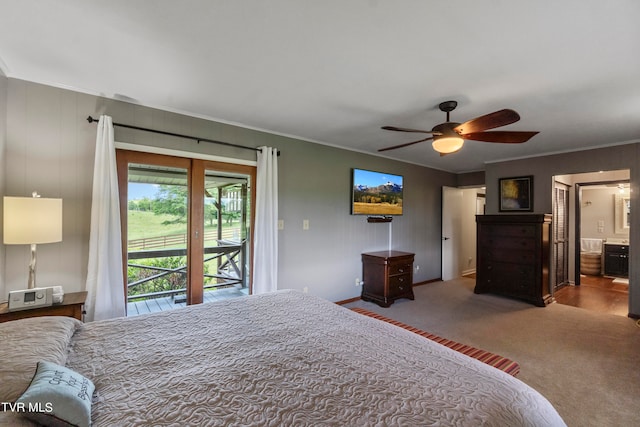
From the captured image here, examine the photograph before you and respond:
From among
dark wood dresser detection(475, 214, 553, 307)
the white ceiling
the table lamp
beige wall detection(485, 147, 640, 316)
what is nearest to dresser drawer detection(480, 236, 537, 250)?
dark wood dresser detection(475, 214, 553, 307)

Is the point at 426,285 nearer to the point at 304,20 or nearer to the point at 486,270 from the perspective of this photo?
the point at 486,270

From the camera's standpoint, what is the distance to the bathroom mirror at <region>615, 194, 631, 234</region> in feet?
20.2

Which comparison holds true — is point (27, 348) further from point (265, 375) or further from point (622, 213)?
point (622, 213)

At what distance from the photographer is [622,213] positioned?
Answer: 20.4 ft

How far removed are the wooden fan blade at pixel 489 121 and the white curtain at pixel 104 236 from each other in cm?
304

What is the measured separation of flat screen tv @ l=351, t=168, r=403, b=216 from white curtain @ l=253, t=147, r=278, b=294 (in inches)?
58.7

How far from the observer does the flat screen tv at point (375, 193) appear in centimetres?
448

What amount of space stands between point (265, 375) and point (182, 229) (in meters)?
2.33

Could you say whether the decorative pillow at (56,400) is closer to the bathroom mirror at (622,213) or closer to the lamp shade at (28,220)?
the lamp shade at (28,220)

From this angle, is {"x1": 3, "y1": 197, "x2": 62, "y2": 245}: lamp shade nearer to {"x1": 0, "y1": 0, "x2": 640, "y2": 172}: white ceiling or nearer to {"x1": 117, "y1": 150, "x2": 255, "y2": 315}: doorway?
{"x1": 117, "y1": 150, "x2": 255, "y2": 315}: doorway

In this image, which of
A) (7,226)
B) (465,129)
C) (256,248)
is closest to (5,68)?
(7,226)

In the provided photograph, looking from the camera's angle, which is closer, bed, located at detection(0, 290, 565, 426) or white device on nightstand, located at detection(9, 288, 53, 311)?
bed, located at detection(0, 290, 565, 426)

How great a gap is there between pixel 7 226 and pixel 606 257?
9343 millimetres

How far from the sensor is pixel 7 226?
1862mm
